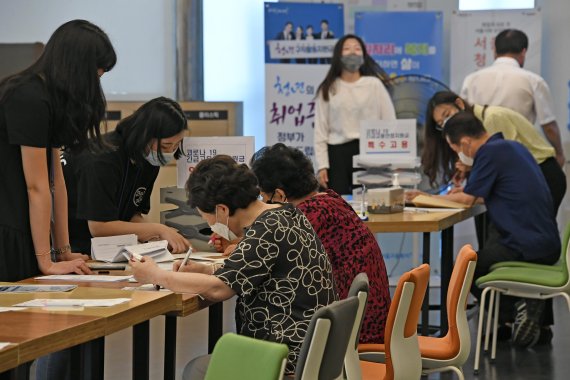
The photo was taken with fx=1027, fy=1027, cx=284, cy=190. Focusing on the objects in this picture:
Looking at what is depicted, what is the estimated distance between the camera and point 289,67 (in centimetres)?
795

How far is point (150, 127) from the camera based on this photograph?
394 cm

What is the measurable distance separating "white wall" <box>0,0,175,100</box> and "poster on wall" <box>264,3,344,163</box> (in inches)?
35.8

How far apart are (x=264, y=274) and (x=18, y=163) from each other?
3.04ft

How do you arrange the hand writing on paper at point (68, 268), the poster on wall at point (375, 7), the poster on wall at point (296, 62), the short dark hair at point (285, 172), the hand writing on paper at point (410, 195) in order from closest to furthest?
the hand writing on paper at point (68, 268), the short dark hair at point (285, 172), the hand writing on paper at point (410, 195), the poster on wall at point (296, 62), the poster on wall at point (375, 7)

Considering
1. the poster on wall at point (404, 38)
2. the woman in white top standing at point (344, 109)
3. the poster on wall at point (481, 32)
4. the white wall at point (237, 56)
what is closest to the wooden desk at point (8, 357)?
the woman in white top standing at point (344, 109)

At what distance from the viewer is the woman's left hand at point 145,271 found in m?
2.96

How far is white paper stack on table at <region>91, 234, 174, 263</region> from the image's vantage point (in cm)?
355

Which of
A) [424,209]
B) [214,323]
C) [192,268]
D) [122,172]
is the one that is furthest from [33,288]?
[424,209]

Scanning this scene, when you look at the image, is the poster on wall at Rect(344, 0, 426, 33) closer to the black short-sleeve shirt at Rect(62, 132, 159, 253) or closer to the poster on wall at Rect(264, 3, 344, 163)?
the poster on wall at Rect(264, 3, 344, 163)

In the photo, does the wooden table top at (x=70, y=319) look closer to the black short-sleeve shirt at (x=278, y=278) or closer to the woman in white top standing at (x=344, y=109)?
the black short-sleeve shirt at (x=278, y=278)

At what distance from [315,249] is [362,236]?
65cm

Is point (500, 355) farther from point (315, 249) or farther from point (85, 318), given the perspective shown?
point (85, 318)

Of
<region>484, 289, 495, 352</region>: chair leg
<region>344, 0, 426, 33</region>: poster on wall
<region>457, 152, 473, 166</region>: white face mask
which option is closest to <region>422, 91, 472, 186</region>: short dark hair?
<region>457, 152, 473, 166</region>: white face mask

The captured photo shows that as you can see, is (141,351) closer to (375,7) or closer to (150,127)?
(150,127)
